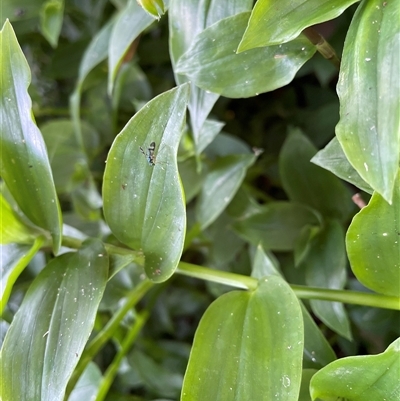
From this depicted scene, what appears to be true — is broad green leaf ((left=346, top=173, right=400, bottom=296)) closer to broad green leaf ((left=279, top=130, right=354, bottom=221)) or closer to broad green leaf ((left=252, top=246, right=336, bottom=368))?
broad green leaf ((left=252, top=246, right=336, bottom=368))

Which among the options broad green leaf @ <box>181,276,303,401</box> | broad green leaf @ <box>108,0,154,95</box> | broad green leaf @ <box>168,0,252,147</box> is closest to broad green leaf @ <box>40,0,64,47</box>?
broad green leaf @ <box>108,0,154,95</box>

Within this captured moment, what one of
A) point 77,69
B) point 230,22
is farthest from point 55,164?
point 230,22

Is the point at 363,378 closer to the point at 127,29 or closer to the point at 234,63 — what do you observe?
the point at 234,63

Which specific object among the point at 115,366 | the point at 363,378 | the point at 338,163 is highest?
the point at 338,163

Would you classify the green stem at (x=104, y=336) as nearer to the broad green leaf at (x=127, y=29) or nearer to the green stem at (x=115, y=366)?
the green stem at (x=115, y=366)

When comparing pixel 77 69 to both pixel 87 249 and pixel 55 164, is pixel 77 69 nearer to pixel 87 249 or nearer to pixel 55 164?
pixel 55 164

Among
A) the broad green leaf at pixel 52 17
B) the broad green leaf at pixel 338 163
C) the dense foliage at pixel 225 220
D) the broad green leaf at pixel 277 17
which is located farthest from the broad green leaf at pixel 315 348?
the broad green leaf at pixel 52 17

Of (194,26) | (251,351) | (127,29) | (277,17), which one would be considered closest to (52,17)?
(127,29)
